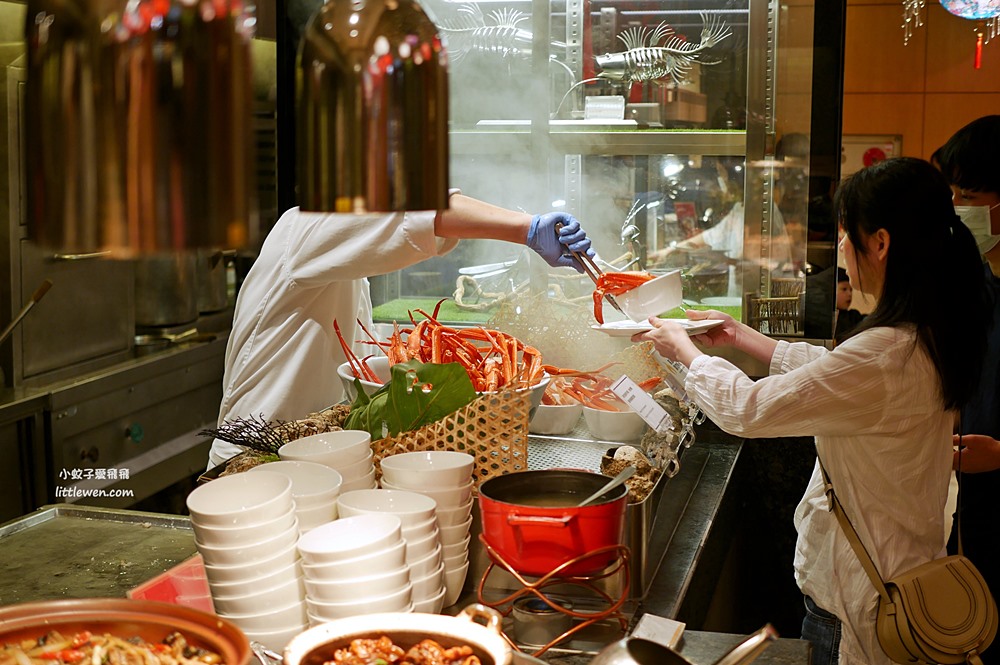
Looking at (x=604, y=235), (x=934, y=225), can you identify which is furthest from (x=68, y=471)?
(x=934, y=225)

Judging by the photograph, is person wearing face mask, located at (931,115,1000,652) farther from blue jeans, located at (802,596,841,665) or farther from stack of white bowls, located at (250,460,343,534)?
stack of white bowls, located at (250,460,343,534)

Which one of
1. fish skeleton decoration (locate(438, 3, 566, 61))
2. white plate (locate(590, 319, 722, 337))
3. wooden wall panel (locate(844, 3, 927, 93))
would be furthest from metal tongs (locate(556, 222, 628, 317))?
wooden wall panel (locate(844, 3, 927, 93))

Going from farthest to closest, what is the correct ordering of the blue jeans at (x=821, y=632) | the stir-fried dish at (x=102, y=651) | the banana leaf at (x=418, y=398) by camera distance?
the blue jeans at (x=821, y=632)
the banana leaf at (x=418, y=398)
the stir-fried dish at (x=102, y=651)

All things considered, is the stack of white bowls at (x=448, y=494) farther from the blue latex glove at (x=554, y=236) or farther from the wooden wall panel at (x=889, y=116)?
the wooden wall panel at (x=889, y=116)

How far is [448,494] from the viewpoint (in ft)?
4.94

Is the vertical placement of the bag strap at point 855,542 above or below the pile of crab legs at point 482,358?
below

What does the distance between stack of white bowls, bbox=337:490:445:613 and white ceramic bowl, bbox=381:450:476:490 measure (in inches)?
2.0

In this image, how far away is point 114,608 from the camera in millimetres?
1164

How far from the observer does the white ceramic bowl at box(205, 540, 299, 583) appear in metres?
1.27

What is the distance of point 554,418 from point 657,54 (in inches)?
63.7

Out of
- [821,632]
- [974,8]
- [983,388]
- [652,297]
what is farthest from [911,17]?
[821,632]

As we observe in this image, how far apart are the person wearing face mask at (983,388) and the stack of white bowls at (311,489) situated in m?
1.73

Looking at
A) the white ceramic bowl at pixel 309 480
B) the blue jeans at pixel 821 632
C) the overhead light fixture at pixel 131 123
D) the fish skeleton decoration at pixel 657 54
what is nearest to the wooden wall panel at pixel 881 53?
the fish skeleton decoration at pixel 657 54

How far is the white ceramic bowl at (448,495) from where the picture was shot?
59.0 inches
